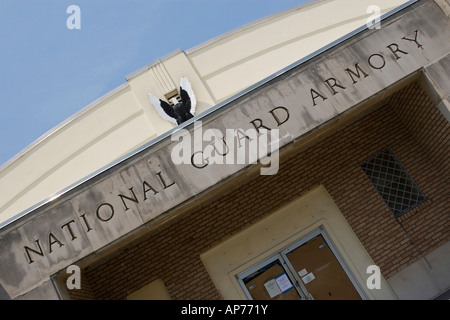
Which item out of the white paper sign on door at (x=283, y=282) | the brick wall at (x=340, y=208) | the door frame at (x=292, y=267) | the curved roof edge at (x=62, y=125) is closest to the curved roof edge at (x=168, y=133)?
the brick wall at (x=340, y=208)

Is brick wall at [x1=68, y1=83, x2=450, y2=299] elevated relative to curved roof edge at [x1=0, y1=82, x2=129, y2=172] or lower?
lower

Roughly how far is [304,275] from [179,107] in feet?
19.3

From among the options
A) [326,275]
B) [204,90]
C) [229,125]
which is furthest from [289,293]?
[204,90]

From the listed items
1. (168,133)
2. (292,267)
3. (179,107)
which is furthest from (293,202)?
(179,107)

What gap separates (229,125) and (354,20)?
8.12m

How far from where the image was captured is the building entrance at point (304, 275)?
9.17 metres

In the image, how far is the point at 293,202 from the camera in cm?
954

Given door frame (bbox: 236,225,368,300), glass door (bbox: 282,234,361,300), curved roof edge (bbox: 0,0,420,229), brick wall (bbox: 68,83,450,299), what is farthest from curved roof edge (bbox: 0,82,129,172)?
glass door (bbox: 282,234,361,300)

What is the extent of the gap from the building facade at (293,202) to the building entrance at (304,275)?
2 centimetres

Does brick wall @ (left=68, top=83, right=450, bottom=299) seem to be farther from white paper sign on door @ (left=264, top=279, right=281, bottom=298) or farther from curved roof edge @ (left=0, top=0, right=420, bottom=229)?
curved roof edge @ (left=0, top=0, right=420, bottom=229)

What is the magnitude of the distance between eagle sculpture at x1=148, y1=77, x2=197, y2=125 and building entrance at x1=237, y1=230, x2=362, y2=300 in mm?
4927

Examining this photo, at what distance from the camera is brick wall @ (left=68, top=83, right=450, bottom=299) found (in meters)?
9.14

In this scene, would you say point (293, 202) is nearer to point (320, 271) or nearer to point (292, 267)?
point (292, 267)

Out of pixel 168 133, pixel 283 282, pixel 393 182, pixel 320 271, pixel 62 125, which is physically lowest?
pixel 320 271
